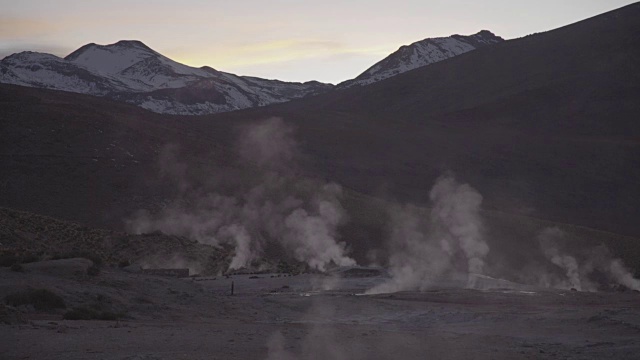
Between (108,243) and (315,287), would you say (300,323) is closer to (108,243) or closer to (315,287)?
(315,287)

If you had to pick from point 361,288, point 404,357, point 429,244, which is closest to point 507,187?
point 429,244

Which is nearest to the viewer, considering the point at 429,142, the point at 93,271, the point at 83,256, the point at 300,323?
→ the point at 300,323

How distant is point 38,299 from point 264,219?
105ft

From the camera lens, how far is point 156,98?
186m

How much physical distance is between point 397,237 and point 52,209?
20.7 metres

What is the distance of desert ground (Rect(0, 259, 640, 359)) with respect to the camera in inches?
618

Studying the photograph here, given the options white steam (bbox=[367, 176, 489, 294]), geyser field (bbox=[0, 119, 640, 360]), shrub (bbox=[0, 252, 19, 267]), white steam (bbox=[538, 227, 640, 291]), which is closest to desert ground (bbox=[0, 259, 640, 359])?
geyser field (bbox=[0, 119, 640, 360])

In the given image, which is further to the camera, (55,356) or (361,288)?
(361,288)

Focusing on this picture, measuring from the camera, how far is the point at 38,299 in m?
19.1

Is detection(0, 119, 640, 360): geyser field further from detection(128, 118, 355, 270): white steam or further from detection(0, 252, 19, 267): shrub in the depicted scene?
detection(0, 252, 19, 267): shrub

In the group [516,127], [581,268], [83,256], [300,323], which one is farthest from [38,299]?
[516,127]

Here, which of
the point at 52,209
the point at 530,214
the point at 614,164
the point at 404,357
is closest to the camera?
the point at 404,357

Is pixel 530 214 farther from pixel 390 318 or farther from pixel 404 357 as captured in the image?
pixel 404 357

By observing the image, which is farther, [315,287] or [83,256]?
[315,287]
